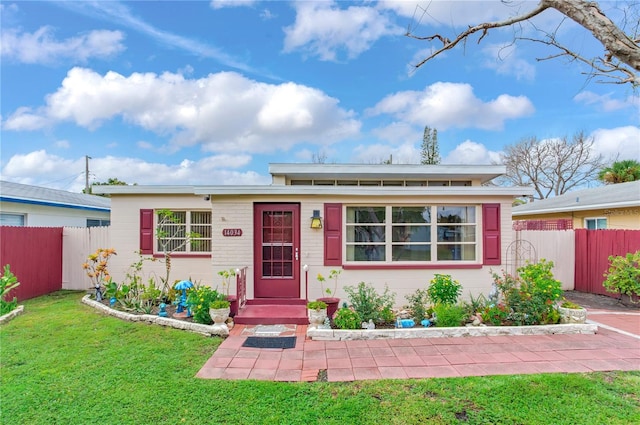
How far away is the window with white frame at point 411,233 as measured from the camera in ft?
23.7

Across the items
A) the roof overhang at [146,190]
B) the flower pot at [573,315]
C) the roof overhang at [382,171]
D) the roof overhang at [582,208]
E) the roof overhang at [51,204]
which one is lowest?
the flower pot at [573,315]

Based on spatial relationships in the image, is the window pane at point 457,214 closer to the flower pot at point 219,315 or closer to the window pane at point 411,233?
the window pane at point 411,233

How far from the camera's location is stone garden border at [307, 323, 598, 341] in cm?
538

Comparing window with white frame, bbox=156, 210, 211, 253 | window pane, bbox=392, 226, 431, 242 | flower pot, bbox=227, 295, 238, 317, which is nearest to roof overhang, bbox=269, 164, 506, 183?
window with white frame, bbox=156, 210, 211, 253

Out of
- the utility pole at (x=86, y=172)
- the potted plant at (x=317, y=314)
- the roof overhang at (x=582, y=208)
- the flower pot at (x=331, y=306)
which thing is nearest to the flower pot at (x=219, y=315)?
the potted plant at (x=317, y=314)

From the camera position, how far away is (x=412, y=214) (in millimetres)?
7316

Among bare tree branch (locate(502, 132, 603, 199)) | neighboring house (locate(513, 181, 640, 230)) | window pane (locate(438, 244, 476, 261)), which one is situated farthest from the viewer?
bare tree branch (locate(502, 132, 603, 199))

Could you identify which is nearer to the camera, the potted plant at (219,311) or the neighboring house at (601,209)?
the potted plant at (219,311)

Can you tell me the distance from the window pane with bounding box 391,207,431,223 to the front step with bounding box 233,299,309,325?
2.79 meters

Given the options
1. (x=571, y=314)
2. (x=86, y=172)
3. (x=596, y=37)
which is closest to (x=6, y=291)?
(x=596, y=37)

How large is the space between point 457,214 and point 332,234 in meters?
2.85

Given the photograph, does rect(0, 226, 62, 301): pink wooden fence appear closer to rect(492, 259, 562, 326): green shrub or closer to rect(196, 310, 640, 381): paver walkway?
rect(196, 310, 640, 381): paver walkway

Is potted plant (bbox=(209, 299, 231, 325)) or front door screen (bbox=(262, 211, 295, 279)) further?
front door screen (bbox=(262, 211, 295, 279))

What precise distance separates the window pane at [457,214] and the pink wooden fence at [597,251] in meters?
4.39
